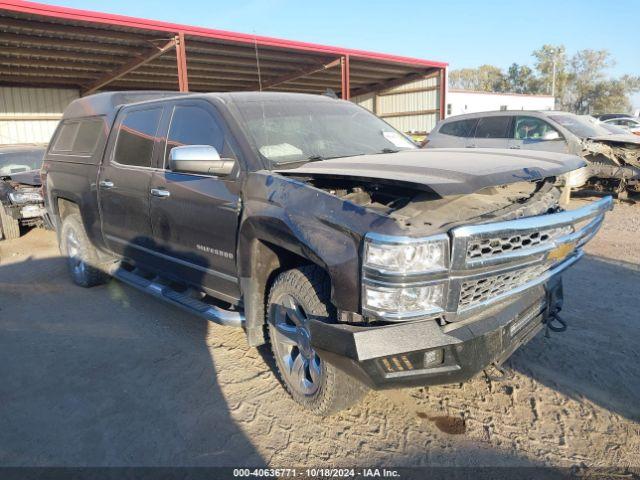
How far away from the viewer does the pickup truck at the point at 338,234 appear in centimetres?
228

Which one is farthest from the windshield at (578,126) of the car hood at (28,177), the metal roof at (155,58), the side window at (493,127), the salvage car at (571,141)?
the car hood at (28,177)

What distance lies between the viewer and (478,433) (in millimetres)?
2795

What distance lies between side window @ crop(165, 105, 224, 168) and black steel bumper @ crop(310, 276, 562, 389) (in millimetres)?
1690

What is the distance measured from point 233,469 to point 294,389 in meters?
0.65

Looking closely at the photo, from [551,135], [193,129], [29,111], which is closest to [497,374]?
[193,129]

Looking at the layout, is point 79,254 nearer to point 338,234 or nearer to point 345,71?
point 338,234

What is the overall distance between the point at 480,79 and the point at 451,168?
8084 cm

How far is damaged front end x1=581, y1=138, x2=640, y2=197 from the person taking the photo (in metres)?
9.38

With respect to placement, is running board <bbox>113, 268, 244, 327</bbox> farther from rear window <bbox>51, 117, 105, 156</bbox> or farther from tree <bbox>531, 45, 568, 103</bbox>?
tree <bbox>531, 45, 568, 103</bbox>

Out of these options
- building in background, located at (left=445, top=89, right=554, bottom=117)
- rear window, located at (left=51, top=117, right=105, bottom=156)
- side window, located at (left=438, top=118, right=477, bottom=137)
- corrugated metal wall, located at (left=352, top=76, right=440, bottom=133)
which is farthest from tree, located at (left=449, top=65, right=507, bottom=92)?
rear window, located at (left=51, top=117, right=105, bottom=156)

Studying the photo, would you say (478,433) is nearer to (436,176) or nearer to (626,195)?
(436,176)

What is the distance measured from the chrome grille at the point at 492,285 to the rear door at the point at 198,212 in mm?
1552

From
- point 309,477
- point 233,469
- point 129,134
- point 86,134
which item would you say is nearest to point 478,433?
point 309,477

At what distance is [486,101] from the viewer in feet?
114
